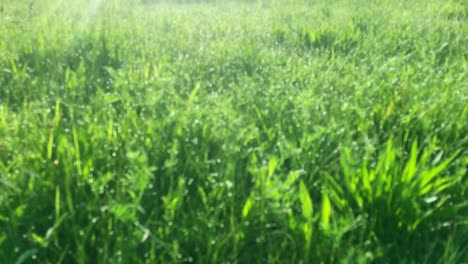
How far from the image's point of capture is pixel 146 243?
4.00 ft

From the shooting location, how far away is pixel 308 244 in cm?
119

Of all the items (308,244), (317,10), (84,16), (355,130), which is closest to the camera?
(308,244)

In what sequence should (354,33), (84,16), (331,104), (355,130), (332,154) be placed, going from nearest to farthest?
Result: 1. (332,154)
2. (355,130)
3. (331,104)
4. (354,33)
5. (84,16)

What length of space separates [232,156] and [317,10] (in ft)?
12.8

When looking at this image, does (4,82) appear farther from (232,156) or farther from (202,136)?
(232,156)

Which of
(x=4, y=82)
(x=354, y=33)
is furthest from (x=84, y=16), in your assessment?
(x=354, y=33)

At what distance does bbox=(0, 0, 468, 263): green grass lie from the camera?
3.98 feet

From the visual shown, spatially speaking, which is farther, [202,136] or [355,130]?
[355,130]

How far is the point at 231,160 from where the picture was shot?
4.90 ft

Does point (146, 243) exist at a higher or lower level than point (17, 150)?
lower

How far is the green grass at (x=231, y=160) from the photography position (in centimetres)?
121

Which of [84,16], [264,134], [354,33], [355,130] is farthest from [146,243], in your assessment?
[84,16]

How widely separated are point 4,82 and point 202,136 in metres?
1.19

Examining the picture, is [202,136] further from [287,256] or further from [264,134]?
[287,256]
